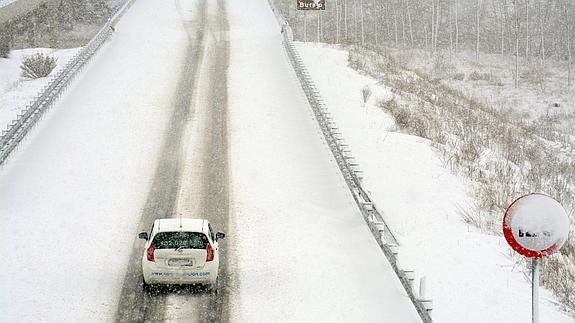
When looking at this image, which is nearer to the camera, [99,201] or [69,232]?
[69,232]

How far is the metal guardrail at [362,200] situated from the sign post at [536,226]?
3.61 metres

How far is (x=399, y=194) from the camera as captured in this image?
62.7 ft

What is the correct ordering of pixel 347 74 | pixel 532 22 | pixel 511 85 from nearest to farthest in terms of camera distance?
pixel 347 74, pixel 511 85, pixel 532 22

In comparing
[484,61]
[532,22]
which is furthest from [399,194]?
[532,22]

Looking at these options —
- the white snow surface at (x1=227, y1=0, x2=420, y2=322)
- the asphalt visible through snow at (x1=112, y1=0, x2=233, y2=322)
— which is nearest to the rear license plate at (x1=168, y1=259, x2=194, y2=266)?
the asphalt visible through snow at (x1=112, y1=0, x2=233, y2=322)

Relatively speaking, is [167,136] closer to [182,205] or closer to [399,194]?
[182,205]

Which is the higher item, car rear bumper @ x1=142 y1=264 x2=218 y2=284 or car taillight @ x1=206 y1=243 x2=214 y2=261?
car taillight @ x1=206 y1=243 x2=214 y2=261

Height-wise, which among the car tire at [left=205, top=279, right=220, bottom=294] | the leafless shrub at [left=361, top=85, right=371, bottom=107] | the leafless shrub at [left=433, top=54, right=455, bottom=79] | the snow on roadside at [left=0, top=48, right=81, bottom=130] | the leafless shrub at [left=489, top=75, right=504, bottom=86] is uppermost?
the snow on roadside at [left=0, top=48, right=81, bottom=130]

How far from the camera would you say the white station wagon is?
1288cm

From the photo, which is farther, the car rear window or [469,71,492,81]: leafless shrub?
[469,71,492,81]: leafless shrub

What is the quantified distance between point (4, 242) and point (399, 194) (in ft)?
31.7

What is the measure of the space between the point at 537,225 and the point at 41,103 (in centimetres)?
1862

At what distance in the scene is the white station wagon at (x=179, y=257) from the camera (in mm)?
12883

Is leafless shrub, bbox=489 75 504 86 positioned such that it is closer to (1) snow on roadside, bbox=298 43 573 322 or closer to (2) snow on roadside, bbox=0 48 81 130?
(1) snow on roadside, bbox=298 43 573 322
